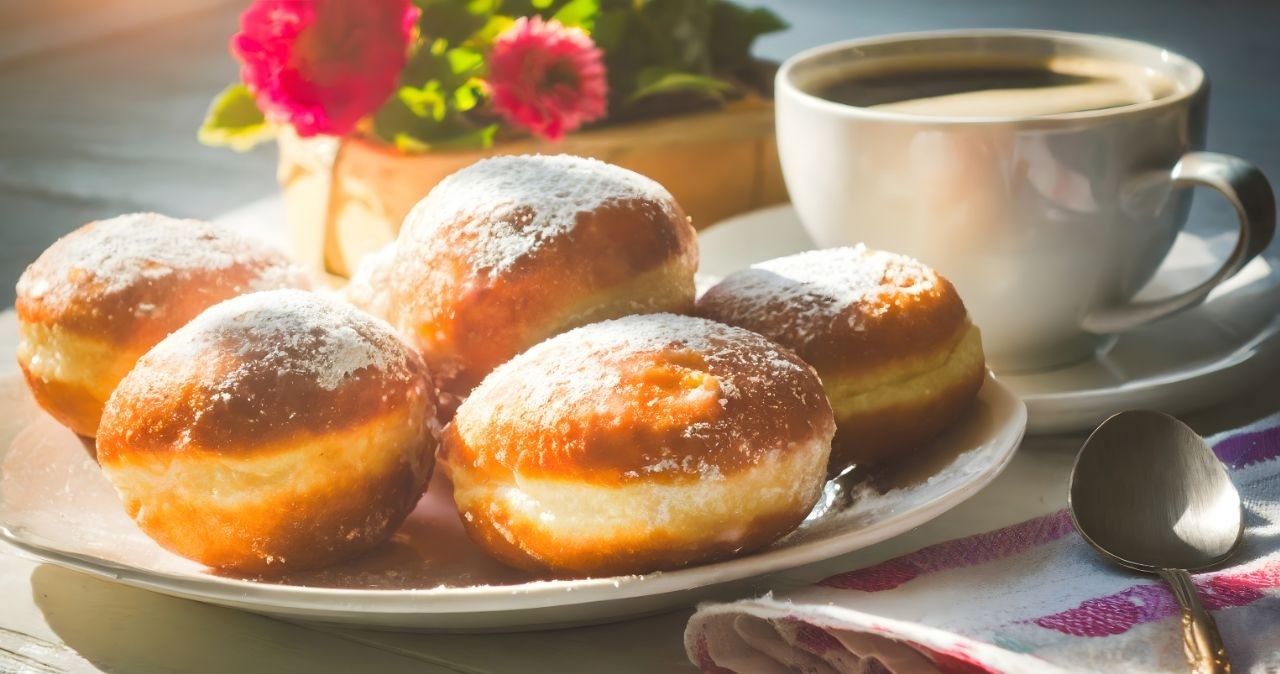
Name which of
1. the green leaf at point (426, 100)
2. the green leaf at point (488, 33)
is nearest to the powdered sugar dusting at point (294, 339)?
the green leaf at point (426, 100)

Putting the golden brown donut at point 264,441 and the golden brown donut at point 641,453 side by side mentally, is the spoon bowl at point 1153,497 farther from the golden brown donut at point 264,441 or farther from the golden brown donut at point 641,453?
the golden brown donut at point 264,441

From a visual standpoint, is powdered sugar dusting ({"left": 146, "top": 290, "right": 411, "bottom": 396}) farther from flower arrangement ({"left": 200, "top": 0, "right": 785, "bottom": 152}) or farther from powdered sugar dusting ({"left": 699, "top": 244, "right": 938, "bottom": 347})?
flower arrangement ({"left": 200, "top": 0, "right": 785, "bottom": 152})

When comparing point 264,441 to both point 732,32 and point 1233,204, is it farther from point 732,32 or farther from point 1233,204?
point 732,32

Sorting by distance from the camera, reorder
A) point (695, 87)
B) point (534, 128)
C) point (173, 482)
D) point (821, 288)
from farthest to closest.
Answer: point (695, 87)
point (534, 128)
point (821, 288)
point (173, 482)

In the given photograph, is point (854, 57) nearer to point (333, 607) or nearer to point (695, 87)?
point (695, 87)

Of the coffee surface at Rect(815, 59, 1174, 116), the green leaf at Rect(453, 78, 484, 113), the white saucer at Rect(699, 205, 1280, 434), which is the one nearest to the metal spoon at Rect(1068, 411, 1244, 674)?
the white saucer at Rect(699, 205, 1280, 434)

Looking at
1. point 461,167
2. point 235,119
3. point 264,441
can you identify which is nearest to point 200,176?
point 235,119

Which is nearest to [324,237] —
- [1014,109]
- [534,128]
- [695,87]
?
[534,128]
